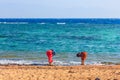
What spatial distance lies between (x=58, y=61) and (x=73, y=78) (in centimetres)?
811

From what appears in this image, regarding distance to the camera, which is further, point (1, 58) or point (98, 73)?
point (1, 58)

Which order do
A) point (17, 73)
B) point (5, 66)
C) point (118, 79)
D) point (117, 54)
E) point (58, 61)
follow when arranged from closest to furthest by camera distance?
1. point (118, 79)
2. point (17, 73)
3. point (5, 66)
4. point (58, 61)
5. point (117, 54)

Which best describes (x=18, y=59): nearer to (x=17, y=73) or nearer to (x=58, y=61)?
(x=58, y=61)

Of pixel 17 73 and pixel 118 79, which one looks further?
pixel 17 73

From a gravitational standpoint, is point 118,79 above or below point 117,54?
above

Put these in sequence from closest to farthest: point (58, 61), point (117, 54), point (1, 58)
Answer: point (58, 61) < point (1, 58) < point (117, 54)

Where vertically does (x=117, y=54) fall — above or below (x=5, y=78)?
below

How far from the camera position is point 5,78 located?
16.6 m

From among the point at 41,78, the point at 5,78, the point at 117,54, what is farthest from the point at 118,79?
the point at 117,54

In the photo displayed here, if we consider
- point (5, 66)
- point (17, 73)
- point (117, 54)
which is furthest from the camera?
point (117, 54)

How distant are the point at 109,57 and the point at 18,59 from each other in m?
6.75

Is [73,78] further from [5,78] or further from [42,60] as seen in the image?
[42,60]

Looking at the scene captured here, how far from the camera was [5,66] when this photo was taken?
22094 millimetres

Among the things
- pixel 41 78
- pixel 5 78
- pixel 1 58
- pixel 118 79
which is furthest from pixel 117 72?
pixel 1 58
